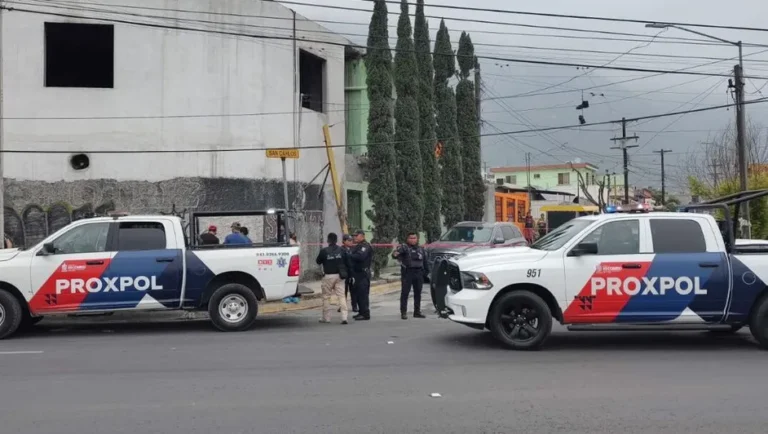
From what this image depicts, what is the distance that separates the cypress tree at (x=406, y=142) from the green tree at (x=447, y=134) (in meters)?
4.83

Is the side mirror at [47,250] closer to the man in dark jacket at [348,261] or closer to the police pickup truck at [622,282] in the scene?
the man in dark jacket at [348,261]

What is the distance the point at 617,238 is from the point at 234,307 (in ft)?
20.7

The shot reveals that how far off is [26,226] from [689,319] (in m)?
15.6

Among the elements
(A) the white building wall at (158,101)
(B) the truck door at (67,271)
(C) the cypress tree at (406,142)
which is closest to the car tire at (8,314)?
(B) the truck door at (67,271)

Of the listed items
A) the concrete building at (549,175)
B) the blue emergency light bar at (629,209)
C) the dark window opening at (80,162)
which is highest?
the concrete building at (549,175)

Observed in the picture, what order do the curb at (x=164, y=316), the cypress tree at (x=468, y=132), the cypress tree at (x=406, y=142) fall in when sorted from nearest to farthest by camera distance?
the curb at (x=164, y=316)
the cypress tree at (x=406, y=142)
the cypress tree at (x=468, y=132)

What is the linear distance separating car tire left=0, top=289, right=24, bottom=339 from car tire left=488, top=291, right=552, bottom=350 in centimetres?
733

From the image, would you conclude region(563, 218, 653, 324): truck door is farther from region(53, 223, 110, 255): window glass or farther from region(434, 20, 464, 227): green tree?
region(434, 20, 464, 227): green tree

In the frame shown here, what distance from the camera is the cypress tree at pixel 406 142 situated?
2364 cm

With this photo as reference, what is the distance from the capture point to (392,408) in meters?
6.51

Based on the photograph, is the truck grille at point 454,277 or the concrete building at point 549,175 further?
the concrete building at point 549,175

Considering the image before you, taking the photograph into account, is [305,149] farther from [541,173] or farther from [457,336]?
[541,173]

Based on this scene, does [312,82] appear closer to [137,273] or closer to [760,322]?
[137,273]

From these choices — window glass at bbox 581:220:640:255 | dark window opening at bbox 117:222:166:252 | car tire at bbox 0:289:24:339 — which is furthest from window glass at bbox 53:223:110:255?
window glass at bbox 581:220:640:255
